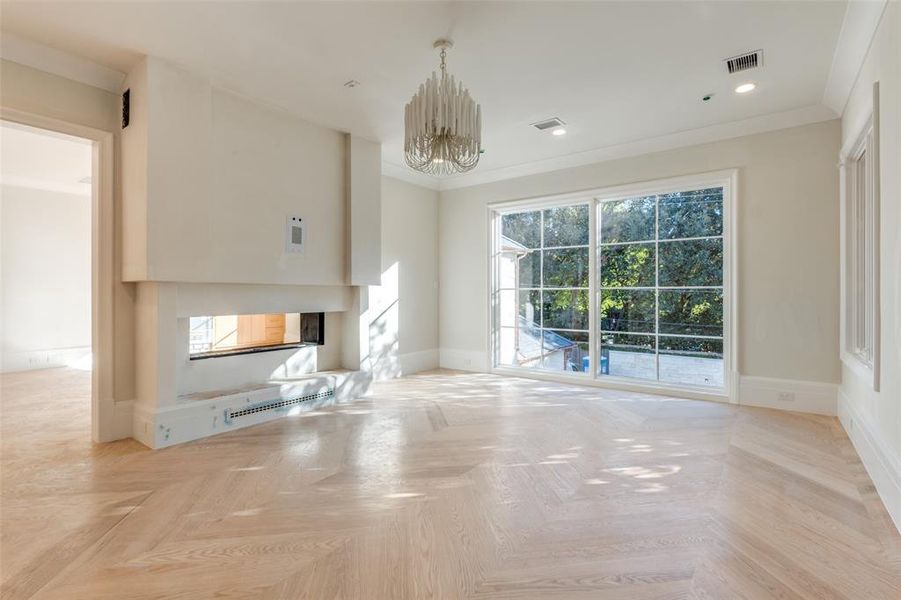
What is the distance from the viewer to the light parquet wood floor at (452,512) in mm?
1767

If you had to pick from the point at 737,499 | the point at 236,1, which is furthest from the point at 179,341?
the point at 737,499

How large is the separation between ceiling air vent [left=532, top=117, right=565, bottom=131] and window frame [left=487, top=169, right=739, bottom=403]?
3.79 feet

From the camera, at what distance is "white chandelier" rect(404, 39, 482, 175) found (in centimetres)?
280

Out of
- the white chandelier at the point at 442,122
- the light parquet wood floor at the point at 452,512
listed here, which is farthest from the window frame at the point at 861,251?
the white chandelier at the point at 442,122

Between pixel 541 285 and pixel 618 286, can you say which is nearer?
pixel 618 286

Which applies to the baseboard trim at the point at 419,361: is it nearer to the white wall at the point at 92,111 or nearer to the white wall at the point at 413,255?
the white wall at the point at 413,255

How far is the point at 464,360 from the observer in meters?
6.45

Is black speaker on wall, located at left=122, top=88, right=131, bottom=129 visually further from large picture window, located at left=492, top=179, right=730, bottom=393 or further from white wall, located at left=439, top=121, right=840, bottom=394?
white wall, located at left=439, top=121, right=840, bottom=394

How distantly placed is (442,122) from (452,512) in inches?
88.7

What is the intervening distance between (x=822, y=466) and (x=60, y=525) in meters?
4.37

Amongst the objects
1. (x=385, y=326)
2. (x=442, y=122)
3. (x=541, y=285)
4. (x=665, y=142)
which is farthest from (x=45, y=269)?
(x=665, y=142)

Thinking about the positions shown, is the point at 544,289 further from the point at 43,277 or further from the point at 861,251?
the point at 43,277

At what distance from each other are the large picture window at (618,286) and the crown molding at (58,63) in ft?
14.1

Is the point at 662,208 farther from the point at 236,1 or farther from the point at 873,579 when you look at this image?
the point at 236,1
